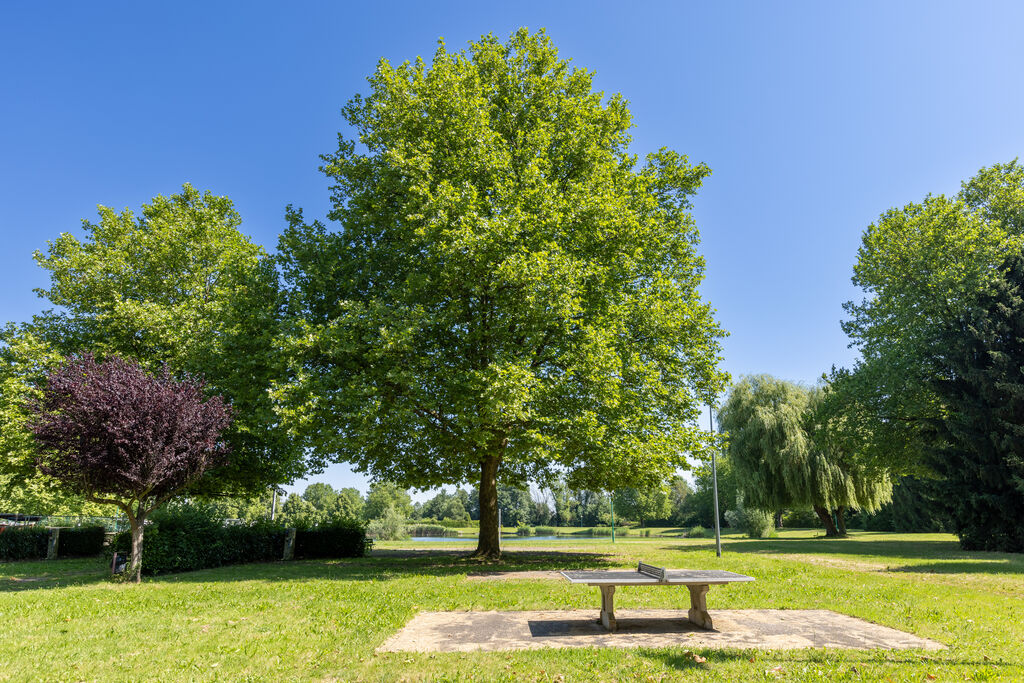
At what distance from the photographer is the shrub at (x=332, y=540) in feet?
72.2

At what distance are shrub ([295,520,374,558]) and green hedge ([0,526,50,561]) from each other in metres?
Result: 12.4

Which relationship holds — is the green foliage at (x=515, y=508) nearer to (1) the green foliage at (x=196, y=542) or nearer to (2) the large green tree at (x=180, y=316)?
(2) the large green tree at (x=180, y=316)

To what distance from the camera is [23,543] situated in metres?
24.2

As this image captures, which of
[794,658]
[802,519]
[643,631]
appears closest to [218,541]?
[643,631]

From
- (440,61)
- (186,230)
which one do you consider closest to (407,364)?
(440,61)

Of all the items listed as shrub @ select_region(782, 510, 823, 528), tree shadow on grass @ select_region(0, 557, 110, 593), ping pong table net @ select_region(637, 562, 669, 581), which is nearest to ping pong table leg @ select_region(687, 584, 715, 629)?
ping pong table net @ select_region(637, 562, 669, 581)

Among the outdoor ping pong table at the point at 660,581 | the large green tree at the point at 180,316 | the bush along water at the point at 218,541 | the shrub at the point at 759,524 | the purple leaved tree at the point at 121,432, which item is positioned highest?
the large green tree at the point at 180,316

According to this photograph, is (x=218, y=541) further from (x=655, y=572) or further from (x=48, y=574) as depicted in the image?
(x=655, y=572)

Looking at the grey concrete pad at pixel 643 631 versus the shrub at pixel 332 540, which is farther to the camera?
the shrub at pixel 332 540

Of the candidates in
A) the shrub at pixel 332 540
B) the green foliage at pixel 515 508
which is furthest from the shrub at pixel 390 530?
the green foliage at pixel 515 508

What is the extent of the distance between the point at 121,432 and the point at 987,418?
3009 cm

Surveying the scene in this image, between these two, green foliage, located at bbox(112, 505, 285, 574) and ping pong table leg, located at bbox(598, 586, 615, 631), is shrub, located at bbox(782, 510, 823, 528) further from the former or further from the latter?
ping pong table leg, located at bbox(598, 586, 615, 631)

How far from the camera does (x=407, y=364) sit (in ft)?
52.2

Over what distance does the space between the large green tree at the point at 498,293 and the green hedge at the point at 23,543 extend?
55.3 feet
